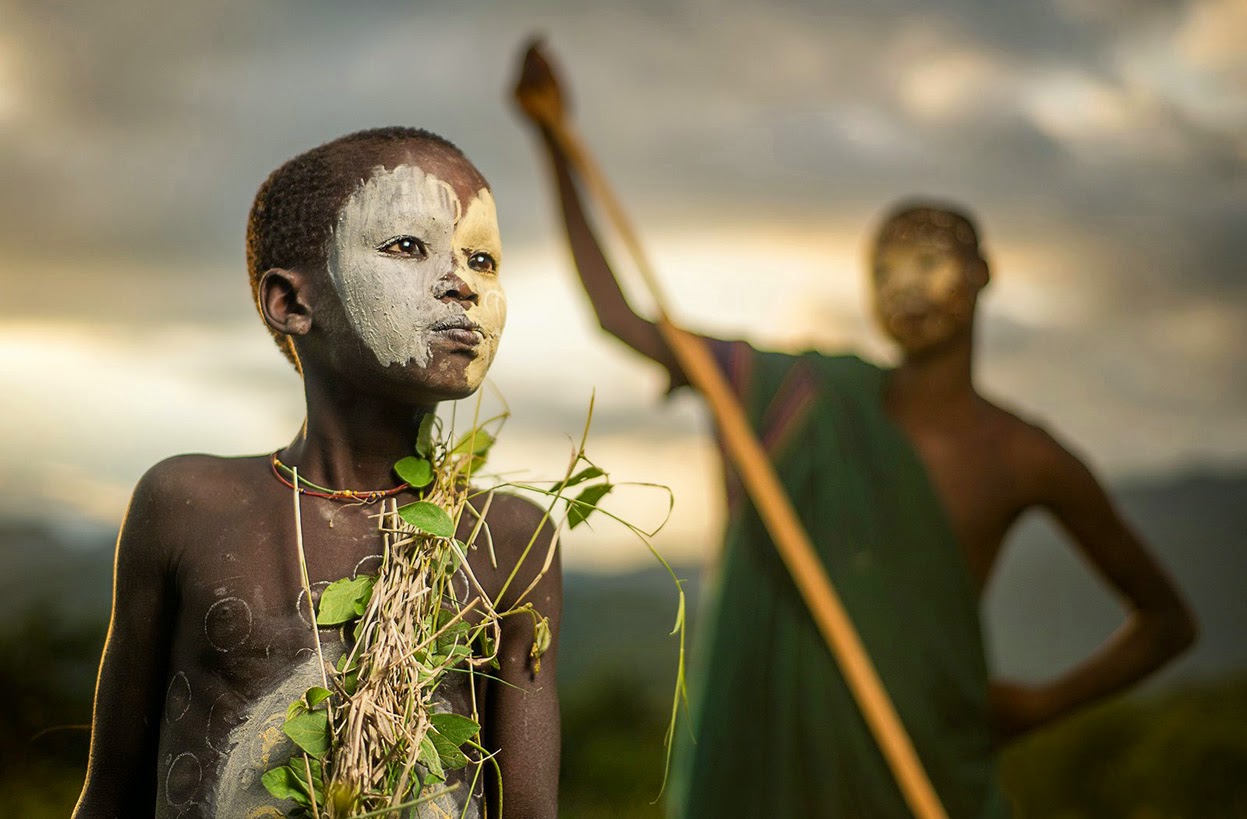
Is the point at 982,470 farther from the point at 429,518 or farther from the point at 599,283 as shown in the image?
the point at 429,518

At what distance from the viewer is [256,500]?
824 mm

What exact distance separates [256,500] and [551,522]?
20cm

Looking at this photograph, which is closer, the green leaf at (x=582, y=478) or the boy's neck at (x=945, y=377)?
the green leaf at (x=582, y=478)

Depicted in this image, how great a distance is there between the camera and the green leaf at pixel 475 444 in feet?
2.80

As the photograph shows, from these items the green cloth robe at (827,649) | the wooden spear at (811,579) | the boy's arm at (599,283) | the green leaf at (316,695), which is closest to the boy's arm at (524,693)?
the green leaf at (316,695)

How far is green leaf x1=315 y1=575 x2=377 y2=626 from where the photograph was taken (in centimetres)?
77

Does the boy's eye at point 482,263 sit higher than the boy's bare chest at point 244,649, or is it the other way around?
the boy's eye at point 482,263

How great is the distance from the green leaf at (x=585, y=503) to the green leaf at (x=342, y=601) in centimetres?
15

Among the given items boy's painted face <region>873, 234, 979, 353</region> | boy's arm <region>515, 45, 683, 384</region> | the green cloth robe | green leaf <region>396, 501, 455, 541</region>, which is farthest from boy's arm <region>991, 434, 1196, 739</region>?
green leaf <region>396, 501, 455, 541</region>

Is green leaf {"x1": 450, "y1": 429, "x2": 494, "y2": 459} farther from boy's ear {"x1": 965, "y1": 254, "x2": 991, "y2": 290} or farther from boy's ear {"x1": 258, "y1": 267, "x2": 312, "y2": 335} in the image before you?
boy's ear {"x1": 965, "y1": 254, "x2": 991, "y2": 290}

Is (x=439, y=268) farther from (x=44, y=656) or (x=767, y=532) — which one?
(x=44, y=656)

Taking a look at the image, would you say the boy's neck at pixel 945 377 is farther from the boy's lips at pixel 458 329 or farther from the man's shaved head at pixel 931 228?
the boy's lips at pixel 458 329

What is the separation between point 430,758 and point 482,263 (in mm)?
319

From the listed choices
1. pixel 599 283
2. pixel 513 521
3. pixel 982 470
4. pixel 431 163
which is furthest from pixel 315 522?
pixel 982 470
